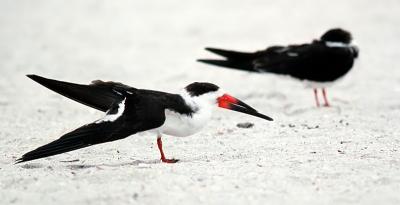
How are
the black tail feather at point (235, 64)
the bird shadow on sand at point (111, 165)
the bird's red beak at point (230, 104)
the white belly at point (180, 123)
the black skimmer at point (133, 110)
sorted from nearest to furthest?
the black skimmer at point (133, 110) → the bird shadow on sand at point (111, 165) → the white belly at point (180, 123) → the bird's red beak at point (230, 104) → the black tail feather at point (235, 64)

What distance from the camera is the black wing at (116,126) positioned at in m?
4.93

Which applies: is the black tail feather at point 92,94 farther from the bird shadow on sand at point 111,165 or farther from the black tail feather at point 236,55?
the black tail feather at point 236,55

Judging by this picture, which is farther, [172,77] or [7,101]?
[172,77]

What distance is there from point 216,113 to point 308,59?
55.4 inches

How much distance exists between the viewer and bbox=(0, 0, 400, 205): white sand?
4572mm

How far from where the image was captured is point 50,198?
14.4 ft

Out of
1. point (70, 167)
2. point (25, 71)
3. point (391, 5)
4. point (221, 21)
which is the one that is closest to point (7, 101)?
point (25, 71)

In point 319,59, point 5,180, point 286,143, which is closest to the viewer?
point 5,180

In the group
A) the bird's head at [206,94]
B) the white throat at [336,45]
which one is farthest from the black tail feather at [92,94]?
the white throat at [336,45]

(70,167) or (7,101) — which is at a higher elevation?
(7,101)

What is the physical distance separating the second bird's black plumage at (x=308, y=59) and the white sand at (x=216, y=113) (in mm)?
349

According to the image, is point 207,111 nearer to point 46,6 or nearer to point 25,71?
point 25,71

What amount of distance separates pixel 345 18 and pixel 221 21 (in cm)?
256

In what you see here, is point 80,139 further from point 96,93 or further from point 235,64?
point 235,64
